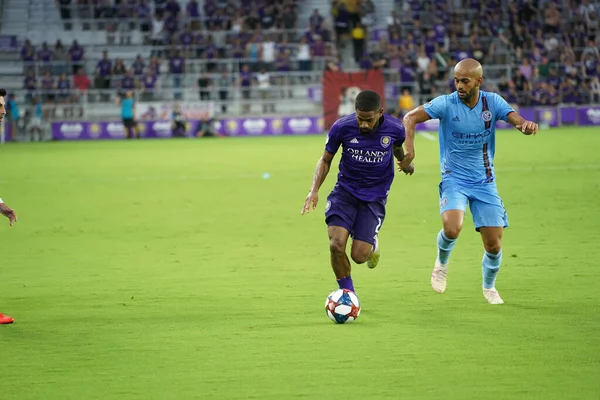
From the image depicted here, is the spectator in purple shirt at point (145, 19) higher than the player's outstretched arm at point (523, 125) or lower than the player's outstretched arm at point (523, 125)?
higher

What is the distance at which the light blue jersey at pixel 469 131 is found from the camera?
9.18 m

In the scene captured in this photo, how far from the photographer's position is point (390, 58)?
41312mm

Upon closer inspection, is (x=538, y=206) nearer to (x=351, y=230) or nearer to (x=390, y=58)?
(x=351, y=230)

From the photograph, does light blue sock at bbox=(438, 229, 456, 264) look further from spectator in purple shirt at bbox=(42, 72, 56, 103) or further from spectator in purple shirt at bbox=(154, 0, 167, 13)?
spectator in purple shirt at bbox=(154, 0, 167, 13)

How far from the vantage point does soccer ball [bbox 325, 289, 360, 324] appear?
8305mm

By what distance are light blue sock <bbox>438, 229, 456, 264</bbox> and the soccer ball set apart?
1.43 metres

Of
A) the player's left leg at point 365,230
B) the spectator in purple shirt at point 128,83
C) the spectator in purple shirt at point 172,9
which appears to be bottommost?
the player's left leg at point 365,230

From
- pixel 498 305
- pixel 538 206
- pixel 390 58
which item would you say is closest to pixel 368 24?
pixel 390 58

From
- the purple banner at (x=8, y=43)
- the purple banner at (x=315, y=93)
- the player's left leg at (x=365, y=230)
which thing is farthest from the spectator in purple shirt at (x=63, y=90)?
the player's left leg at (x=365, y=230)

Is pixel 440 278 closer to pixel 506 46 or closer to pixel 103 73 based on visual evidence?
pixel 103 73

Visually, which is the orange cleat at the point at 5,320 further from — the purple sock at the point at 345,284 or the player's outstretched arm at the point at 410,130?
the player's outstretched arm at the point at 410,130

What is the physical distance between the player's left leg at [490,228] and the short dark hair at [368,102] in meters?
1.44

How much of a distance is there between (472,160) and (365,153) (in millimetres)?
1114

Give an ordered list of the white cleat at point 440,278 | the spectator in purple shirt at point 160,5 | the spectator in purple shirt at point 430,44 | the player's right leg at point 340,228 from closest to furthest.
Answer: the player's right leg at point 340,228, the white cleat at point 440,278, the spectator in purple shirt at point 430,44, the spectator in purple shirt at point 160,5
